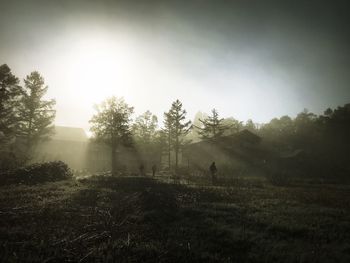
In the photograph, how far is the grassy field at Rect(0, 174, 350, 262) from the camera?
27.5 ft

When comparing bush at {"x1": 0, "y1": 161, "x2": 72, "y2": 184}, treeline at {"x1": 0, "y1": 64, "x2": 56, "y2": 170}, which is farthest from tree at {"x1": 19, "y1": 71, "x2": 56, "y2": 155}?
bush at {"x1": 0, "y1": 161, "x2": 72, "y2": 184}

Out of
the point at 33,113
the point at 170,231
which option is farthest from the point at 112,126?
the point at 170,231

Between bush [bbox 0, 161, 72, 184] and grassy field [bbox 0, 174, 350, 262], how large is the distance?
29.9 feet

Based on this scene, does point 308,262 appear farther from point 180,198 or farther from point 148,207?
point 180,198

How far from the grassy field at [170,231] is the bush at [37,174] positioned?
29.9ft

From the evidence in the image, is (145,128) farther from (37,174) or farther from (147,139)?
(37,174)

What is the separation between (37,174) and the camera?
27156 millimetres

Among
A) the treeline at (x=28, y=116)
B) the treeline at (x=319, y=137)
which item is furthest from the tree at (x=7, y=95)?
the treeline at (x=319, y=137)

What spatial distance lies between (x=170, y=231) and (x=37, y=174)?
20962mm

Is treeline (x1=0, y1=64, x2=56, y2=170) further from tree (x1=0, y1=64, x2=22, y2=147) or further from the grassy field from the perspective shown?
the grassy field

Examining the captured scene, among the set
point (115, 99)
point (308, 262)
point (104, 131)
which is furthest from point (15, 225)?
point (115, 99)

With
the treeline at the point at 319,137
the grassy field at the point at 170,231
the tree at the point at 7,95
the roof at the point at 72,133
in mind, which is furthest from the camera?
the roof at the point at 72,133

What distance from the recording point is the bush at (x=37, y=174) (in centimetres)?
2550

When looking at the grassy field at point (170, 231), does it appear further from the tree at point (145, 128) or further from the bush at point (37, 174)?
the tree at point (145, 128)
